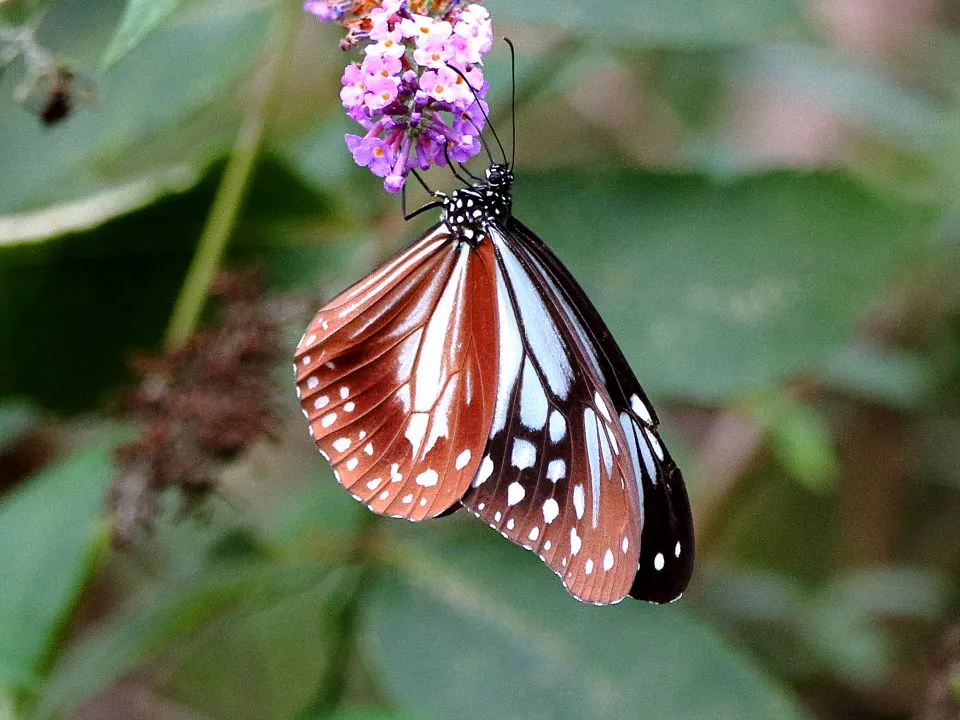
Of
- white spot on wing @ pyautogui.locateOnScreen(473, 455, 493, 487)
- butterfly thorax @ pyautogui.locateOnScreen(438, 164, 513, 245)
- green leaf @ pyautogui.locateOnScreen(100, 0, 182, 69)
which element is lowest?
white spot on wing @ pyautogui.locateOnScreen(473, 455, 493, 487)

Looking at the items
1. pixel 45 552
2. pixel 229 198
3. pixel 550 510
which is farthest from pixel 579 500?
pixel 45 552

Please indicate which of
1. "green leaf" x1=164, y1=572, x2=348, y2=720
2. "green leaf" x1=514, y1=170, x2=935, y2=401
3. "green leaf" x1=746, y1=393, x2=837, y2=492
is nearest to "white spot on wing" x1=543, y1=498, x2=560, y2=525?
"green leaf" x1=514, y1=170, x2=935, y2=401

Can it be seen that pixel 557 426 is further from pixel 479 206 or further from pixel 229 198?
pixel 229 198

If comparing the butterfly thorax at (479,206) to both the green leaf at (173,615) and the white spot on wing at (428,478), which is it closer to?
the white spot on wing at (428,478)

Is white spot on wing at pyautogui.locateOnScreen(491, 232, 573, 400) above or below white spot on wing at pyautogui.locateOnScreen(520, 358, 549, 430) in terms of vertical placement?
above

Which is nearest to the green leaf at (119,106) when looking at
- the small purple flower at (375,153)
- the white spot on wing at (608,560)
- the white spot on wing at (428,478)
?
the small purple flower at (375,153)

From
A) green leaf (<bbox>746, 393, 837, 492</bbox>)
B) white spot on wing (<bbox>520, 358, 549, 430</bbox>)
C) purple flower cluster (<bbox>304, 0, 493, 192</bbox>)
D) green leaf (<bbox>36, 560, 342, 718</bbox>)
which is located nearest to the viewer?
purple flower cluster (<bbox>304, 0, 493, 192</bbox>)

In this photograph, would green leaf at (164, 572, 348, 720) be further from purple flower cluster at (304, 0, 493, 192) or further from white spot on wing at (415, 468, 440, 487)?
purple flower cluster at (304, 0, 493, 192)
